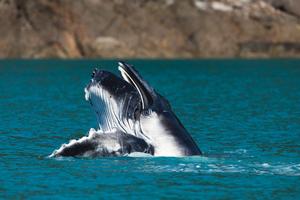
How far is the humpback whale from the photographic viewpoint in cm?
3173

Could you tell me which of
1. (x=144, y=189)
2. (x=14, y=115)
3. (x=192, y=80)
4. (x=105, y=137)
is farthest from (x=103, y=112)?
(x=192, y=80)

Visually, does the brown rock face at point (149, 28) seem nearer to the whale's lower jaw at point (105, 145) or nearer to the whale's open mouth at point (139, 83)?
the whale's lower jaw at point (105, 145)

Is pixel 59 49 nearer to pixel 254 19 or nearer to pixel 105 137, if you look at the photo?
pixel 254 19

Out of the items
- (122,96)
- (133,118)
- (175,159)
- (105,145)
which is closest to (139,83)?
(122,96)

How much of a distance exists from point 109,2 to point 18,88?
10063cm

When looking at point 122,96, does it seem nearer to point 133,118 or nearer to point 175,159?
point 133,118

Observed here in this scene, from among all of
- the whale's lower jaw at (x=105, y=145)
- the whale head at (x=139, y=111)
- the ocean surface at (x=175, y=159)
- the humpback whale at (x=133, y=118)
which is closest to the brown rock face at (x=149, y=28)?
the ocean surface at (x=175, y=159)

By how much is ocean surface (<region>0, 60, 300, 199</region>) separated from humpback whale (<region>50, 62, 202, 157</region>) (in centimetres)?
56

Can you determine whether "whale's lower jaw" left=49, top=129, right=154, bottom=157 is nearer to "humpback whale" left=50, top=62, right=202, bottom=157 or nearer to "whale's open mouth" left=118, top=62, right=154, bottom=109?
"humpback whale" left=50, top=62, right=202, bottom=157

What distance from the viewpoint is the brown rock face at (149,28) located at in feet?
555

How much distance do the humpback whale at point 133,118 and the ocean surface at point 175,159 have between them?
56 cm

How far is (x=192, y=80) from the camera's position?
3802 inches

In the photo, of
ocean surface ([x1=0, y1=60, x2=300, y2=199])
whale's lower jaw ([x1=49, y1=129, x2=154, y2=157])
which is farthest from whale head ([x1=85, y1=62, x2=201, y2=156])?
ocean surface ([x1=0, y1=60, x2=300, y2=199])

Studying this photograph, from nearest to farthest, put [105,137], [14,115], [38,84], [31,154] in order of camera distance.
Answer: [105,137] → [31,154] → [14,115] → [38,84]
